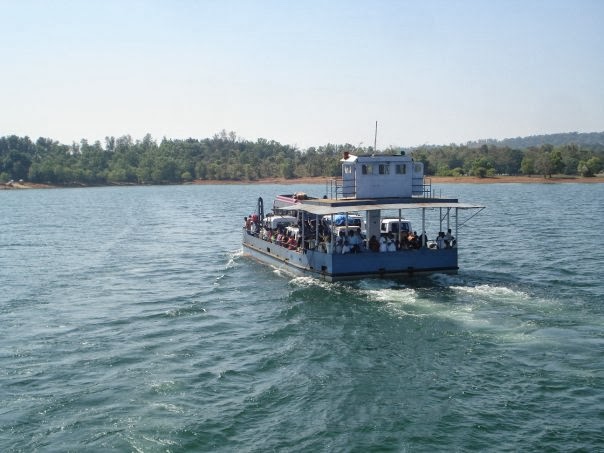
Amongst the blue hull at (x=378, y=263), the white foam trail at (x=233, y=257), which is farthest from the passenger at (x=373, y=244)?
the white foam trail at (x=233, y=257)

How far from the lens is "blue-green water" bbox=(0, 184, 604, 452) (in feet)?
54.3

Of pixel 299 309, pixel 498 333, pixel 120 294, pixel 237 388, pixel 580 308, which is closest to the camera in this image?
pixel 237 388

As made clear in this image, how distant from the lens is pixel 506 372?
65.5 feet

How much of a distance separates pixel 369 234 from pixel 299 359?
14.2 m

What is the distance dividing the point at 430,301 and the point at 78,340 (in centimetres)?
1392

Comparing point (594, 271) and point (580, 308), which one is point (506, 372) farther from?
point (594, 271)

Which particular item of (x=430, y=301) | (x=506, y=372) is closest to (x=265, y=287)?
(x=430, y=301)

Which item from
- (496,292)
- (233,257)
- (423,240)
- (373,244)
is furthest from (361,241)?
(233,257)

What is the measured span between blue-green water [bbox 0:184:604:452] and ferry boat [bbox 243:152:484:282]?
0.91 metres

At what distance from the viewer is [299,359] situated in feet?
72.8

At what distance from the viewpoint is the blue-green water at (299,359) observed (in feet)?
54.3

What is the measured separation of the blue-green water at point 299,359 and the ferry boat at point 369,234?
2.97ft

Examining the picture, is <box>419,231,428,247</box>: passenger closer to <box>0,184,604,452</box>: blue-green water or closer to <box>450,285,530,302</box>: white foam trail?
<box>0,184,604,452</box>: blue-green water

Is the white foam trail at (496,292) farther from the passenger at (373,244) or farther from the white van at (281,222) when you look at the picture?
the white van at (281,222)
